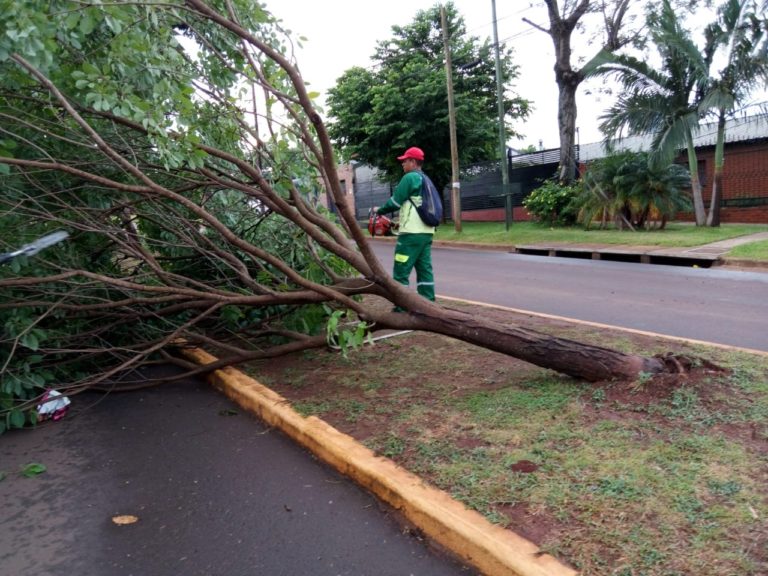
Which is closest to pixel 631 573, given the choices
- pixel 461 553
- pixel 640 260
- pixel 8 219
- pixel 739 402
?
pixel 461 553

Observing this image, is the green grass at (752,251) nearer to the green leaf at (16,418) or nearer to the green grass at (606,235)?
the green grass at (606,235)

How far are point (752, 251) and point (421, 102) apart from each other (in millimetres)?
14370

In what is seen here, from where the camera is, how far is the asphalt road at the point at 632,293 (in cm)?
688

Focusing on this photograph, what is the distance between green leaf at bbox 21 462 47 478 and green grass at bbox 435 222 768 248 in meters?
12.8

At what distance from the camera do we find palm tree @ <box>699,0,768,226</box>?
1554 centimetres

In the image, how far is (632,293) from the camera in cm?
907

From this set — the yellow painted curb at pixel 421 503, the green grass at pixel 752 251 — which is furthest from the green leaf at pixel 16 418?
the green grass at pixel 752 251

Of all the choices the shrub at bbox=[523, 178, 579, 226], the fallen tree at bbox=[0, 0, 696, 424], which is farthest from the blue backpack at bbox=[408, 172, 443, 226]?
the shrub at bbox=[523, 178, 579, 226]

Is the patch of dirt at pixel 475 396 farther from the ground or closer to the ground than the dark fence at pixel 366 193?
closer to the ground

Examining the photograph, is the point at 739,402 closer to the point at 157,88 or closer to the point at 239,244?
the point at 239,244

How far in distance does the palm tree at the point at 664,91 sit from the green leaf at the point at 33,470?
16615mm

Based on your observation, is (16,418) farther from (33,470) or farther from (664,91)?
(664,91)

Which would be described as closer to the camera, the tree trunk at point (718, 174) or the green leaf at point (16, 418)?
the green leaf at point (16, 418)

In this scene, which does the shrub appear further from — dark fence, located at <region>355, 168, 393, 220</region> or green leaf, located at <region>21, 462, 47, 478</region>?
green leaf, located at <region>21, 462, 47, 478</region>
